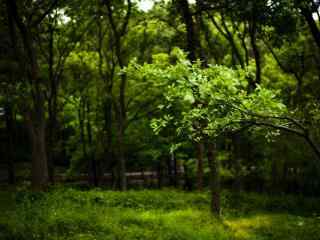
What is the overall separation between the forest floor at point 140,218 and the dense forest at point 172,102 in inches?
3.5

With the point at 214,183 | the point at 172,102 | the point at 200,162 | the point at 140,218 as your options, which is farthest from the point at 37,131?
the point at 172,102

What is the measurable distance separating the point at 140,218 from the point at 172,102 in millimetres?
6093

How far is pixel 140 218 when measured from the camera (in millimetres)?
13453

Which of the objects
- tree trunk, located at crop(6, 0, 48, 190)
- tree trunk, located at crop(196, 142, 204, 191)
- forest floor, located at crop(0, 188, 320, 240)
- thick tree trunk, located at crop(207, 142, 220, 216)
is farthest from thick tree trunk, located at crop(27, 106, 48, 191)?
tree trunk, located at crop(196, 142, 204, 191)

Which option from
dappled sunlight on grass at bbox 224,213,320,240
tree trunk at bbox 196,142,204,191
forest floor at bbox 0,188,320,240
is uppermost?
tree trunk at bbox 196,142,204,191

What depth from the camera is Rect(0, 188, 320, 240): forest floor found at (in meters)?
11.2

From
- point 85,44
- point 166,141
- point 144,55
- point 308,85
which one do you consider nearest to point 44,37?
point 85,44

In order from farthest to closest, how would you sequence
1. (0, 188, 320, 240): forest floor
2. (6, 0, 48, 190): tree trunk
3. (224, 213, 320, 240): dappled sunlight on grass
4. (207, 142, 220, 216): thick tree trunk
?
(6, 0, 48, 190): tree trunk < (207, 142, 220, 216): thick tree trunk < (224, 213, 320, 240): dappled sunlight on grass < (0, 188, 320, 240): forest floor

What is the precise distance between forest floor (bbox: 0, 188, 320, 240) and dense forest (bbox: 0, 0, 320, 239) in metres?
0.09

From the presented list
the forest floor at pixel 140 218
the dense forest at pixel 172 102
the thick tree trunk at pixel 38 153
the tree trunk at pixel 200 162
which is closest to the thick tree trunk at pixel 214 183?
the dense forest at pixel 172 102

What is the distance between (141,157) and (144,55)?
8169mm

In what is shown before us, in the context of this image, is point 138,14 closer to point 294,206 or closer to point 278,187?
point 294,206

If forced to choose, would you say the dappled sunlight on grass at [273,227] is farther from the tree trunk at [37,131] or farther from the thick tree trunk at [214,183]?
the tree trunk at [37,131]

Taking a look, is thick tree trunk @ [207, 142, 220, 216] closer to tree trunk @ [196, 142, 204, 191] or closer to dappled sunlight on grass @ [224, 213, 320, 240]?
dappled sunlight on grass @ [224, 213, 320, 240]
